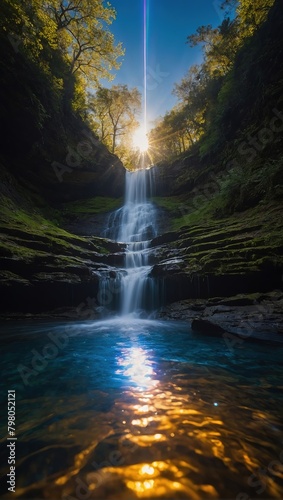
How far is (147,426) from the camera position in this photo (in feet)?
7.47

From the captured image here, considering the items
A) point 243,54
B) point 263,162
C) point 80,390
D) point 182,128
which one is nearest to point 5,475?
point 80,390

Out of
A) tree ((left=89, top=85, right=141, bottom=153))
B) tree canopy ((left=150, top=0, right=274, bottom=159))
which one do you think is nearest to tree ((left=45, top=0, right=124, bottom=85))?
tree ((left=89, top=85, right=141, bottom=153))

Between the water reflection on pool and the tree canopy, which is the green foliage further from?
the water reflection on pool

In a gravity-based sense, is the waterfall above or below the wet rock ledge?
above

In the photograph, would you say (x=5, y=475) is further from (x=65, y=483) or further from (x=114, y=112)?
(x=114, y=112)

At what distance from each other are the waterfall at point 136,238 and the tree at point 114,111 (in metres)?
9.81

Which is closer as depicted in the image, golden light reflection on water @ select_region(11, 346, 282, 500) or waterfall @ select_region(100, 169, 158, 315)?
golden light reflection on water @ select_region(11, 346, 282, 500)

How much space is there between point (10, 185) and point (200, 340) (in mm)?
16841

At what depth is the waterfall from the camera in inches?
447

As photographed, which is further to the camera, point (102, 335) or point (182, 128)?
point (182, 128)

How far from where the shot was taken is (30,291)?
31.9ft

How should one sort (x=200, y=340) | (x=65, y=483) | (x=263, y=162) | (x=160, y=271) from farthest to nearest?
1. (x=263, y=162)
2. (x=160, y=271)
3. (x=200, y=340)
4. (x=65, y=483)

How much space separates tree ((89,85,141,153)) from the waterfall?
386 inches

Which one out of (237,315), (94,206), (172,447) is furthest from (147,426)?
(94,206)
